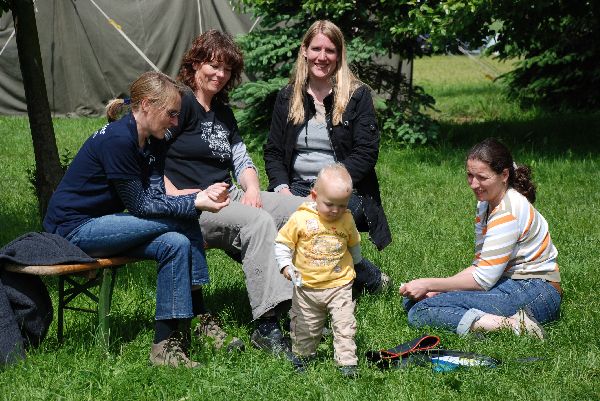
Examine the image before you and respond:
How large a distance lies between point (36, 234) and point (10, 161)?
6.63 m

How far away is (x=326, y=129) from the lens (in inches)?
215

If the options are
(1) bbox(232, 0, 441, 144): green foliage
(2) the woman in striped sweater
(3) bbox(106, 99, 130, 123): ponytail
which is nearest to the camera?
(3) bbox(106, 99, 130, 123): ponytail

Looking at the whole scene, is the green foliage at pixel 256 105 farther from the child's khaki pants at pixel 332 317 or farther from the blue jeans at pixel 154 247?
the child's khaki pants at pixel 332 317

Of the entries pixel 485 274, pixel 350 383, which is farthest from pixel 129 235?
pixel 485 274

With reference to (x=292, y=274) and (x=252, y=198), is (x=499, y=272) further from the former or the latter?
(x=252, y=198)

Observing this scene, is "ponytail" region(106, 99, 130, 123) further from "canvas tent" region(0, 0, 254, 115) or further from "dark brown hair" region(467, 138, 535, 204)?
"canvas tent" region(0, 0, 254, 115)

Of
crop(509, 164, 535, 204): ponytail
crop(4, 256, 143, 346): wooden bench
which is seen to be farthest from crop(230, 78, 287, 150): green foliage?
crop(4, 256, 143, 346): wooden bench

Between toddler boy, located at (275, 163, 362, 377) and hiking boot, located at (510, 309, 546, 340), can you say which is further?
hiking boot, located at (510, 309, 546, 340)

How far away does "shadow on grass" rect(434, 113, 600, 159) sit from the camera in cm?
1081

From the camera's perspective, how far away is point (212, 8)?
633 inches

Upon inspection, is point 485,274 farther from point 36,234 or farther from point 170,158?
point 36,234

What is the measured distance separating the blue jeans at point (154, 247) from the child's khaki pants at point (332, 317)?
575mm

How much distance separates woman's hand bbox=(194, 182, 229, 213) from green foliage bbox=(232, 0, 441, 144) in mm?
6113

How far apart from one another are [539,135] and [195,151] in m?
7.94
